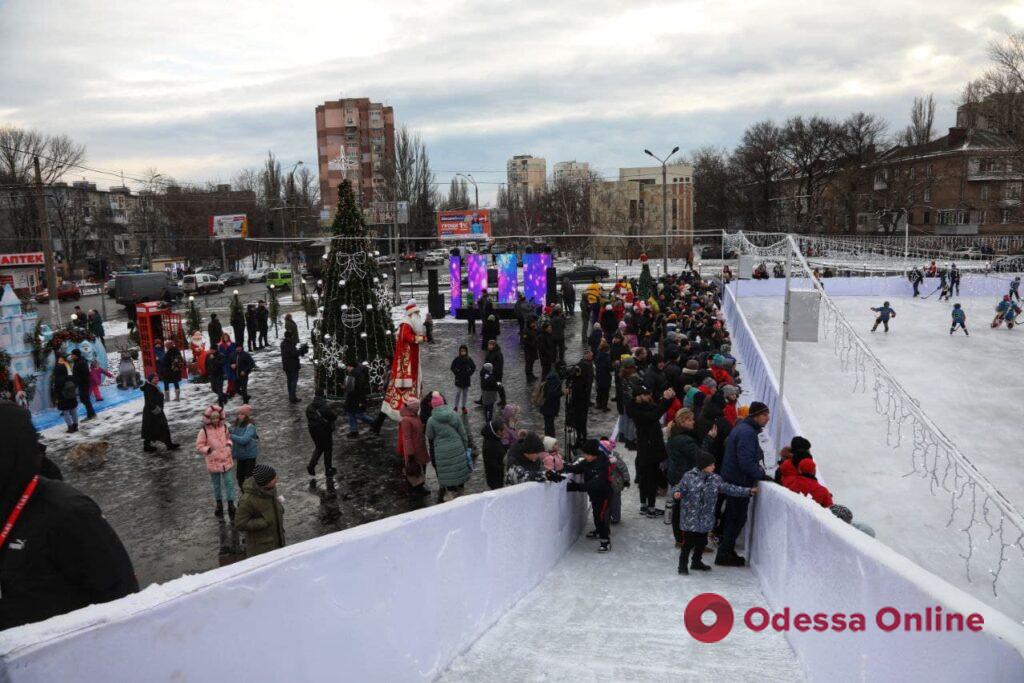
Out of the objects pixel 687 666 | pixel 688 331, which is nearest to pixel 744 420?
pixel 687 666

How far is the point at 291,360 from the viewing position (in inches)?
531

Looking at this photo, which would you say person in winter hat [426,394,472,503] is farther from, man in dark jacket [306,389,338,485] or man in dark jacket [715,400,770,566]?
man in dark jacket [715,400,770,566]

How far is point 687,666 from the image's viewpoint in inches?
155

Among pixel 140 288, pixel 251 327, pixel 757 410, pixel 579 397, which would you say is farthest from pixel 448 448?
pixel 140 288

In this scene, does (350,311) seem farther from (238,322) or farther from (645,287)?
(645,287)

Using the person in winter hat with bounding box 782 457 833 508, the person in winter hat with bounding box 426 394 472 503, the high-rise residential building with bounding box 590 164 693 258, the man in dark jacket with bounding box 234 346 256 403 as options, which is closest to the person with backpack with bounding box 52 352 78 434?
the man in dark jacket with bounding box 234 346 256 403

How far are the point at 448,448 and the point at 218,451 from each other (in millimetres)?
2790

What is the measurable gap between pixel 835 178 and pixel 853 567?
65443 mm

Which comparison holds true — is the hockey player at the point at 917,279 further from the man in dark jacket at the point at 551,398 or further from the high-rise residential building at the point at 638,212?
the man in dark jacket at the point at 551,398

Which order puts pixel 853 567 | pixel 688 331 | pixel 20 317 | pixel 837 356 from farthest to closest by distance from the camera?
pixel 837 356 < pixel 688 331 < pixel 20 317 < pixel 853 567

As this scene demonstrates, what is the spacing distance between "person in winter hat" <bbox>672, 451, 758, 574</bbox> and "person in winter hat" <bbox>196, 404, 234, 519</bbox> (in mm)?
5370

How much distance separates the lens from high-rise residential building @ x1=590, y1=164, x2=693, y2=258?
5619 cm

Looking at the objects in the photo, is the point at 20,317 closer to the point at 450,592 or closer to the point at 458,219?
the point at 450,592

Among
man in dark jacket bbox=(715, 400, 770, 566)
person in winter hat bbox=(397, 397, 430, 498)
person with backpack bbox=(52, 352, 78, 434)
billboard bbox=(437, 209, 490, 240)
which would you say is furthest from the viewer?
billboard bbox=(437, 209, 490, 240)
